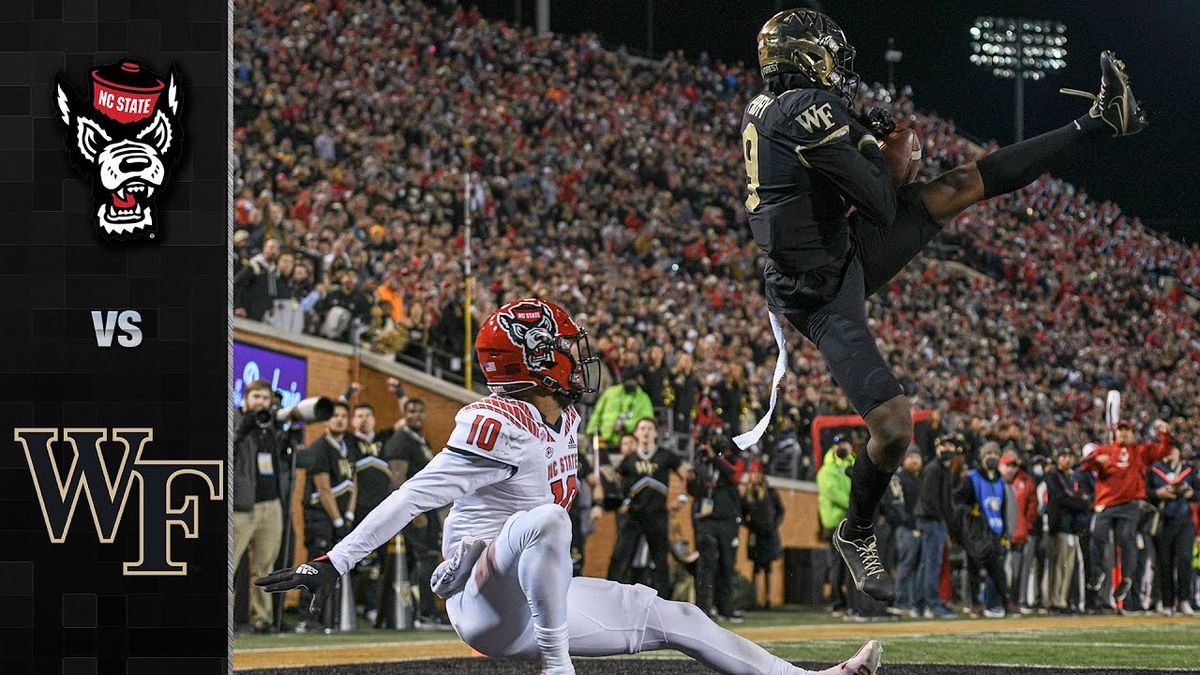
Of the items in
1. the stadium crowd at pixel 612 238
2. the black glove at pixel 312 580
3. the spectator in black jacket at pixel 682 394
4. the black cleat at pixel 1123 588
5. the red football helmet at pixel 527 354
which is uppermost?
the stadium crowd at pixel 612 238

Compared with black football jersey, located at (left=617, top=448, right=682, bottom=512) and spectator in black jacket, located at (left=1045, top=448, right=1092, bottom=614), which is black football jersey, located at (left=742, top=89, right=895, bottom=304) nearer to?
black football jersey, located at (left=617, top=448, right=682, bottom=512)

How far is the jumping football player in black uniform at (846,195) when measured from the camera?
5.39 meters

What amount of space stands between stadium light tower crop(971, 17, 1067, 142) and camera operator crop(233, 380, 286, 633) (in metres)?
26.5

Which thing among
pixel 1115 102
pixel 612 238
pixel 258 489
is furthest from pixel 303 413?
pixel 612 238

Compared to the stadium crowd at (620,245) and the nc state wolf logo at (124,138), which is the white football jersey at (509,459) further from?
the stadium crowd at (620,245)

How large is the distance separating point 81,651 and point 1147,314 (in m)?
29.9

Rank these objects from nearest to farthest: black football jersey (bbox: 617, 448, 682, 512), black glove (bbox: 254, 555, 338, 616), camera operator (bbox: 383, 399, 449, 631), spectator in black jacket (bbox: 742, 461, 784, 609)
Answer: black glove (bbox: 254, 555, 338, 616) → camera operator (bbox: 383, 399, 449, 631) → black football jersey (bbox: 617, 448, 682, 512) → spectator in black jacket (bbox: 742, 461, 784, 609)

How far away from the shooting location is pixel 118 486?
397 centimetres

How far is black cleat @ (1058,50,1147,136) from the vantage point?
538 cm

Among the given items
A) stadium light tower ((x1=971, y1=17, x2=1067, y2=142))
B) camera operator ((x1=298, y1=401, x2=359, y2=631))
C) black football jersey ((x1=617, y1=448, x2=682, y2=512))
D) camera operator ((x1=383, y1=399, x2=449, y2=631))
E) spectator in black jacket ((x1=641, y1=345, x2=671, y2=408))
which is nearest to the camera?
camera operator ((x1=298, y1=401, x2=359, y2=631))

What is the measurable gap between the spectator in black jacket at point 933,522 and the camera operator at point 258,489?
5709 mm

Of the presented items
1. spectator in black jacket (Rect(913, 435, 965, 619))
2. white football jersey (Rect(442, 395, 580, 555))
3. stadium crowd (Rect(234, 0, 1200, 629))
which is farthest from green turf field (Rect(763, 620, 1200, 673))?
white football jersey (Rect(442, 395, 580, 555))

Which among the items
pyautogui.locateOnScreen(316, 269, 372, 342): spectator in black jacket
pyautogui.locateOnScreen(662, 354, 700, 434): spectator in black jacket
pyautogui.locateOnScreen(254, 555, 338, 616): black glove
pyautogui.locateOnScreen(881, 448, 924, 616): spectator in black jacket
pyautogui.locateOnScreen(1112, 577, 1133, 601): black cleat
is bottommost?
pyautogui.locateOnScreen(1112, 577, 1133, 601): black cleat

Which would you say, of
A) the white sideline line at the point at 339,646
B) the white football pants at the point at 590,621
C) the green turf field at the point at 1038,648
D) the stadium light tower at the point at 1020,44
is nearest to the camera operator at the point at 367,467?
the white sideline line at the point at 339,646
